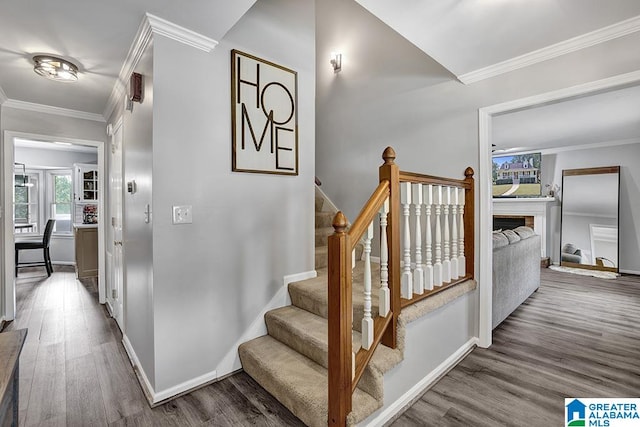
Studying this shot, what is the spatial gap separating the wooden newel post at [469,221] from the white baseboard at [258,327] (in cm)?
135

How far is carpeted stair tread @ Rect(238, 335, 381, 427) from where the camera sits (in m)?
1.56

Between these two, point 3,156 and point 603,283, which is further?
point 603,283

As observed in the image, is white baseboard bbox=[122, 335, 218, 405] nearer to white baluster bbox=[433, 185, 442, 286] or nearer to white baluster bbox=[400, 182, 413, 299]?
white baluster bbox=[400, 182, 413, 299]

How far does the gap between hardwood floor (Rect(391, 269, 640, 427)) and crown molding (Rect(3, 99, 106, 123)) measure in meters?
4.35

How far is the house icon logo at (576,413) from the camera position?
173 centimetres

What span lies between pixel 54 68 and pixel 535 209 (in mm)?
7449

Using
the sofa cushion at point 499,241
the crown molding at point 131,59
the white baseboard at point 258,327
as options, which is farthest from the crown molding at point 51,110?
the sofa cushion at point 499,241

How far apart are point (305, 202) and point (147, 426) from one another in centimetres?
179

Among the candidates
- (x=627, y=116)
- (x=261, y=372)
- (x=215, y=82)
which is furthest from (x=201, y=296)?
(x=627, y=116)

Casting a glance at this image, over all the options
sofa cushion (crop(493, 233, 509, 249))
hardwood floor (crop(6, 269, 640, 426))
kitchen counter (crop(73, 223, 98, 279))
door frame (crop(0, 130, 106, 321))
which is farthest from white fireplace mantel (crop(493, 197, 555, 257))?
kitchen counter (crop(73, 223, 98, 279))

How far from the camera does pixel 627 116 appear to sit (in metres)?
4.12

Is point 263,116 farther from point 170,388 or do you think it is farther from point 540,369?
point 540,369

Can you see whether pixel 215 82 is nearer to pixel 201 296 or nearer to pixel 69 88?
pixel 201 296

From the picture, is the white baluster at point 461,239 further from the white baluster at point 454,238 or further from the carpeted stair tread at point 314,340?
the carpeted stair tread at point 314,340
